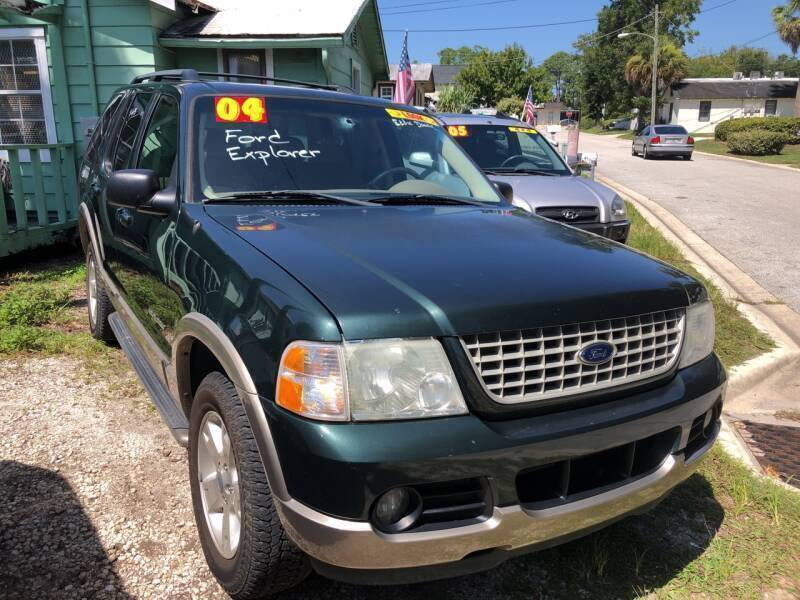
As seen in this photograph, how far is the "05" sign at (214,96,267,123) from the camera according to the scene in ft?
10.5

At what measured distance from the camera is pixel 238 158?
309cm

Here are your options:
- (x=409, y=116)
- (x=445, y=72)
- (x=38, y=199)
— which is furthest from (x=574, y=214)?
(x=445, y=72)

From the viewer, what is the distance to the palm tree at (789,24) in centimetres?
3856

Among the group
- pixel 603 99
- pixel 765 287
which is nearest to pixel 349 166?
pixel 765 287

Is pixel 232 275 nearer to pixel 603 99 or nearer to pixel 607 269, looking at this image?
pixel 607 269

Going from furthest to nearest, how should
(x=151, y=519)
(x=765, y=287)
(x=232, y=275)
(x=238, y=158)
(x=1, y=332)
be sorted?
(x=765, y=287) < (x=1, y=332) < (x=238, y=158) < (x=151, y=519) < (x=232, y=275)

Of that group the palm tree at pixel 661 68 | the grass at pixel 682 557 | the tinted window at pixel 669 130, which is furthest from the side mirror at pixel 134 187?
the palm tree at pixel 661 68

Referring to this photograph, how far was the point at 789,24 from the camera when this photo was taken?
39062 mm

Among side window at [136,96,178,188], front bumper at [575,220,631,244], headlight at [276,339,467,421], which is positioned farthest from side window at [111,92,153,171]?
front bumper at [575,220,631,244]

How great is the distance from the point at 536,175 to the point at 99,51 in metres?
6.12

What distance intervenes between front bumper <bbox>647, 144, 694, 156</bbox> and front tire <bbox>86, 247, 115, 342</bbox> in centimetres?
2840

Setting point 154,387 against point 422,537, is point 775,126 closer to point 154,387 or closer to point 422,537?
point 154,387

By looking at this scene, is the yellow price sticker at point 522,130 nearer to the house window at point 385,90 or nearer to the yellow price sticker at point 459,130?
the yellow price sticker at point 459,130

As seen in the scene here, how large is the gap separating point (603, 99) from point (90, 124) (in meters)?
71.8
